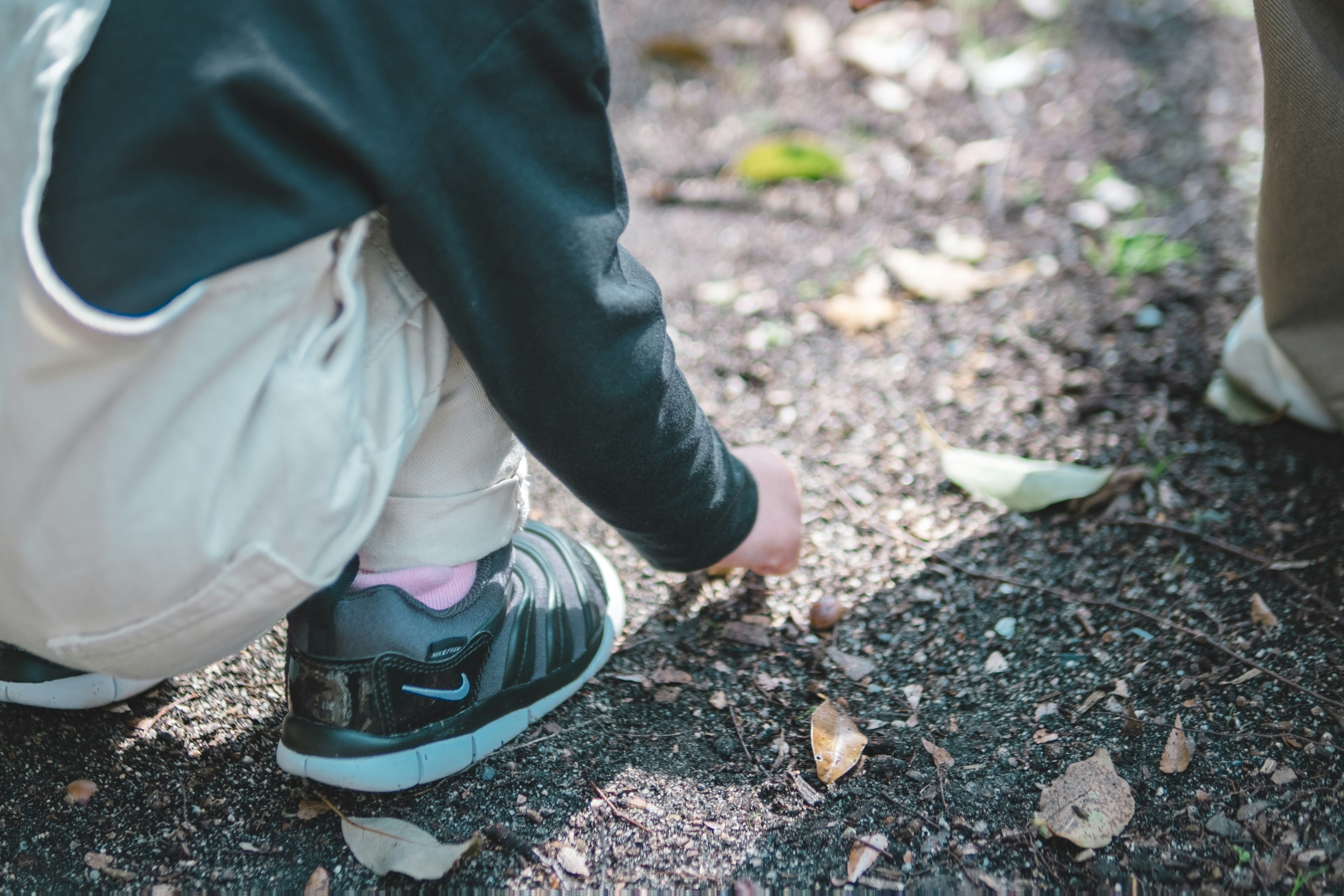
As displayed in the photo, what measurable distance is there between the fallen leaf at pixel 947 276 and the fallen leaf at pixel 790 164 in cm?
28

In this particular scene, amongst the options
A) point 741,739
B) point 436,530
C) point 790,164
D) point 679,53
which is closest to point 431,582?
point 436,530

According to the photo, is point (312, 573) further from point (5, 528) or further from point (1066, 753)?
point (1066, 753)

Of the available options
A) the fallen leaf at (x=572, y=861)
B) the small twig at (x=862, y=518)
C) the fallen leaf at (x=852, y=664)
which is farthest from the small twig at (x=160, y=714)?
the small twig at (x=862, y=518)

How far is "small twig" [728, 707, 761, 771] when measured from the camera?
3.28 ft

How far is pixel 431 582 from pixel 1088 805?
0.61 m

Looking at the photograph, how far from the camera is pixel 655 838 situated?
3.00 feet

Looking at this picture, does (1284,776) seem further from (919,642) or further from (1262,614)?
(919,642)

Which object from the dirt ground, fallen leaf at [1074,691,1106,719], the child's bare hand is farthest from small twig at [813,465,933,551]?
fallen leaf at [1074,691,1106,719]

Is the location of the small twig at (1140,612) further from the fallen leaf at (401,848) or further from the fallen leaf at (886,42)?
the fallen leaf at (886,42)

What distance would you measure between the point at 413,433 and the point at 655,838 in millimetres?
415

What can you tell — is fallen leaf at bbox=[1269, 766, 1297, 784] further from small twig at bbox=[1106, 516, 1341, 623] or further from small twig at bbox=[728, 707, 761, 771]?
small twig at bbox=[728, 707, 761, 771]

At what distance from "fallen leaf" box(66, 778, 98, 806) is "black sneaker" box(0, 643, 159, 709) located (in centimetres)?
8

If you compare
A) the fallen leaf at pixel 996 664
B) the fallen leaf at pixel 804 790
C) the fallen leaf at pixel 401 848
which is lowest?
the fallen leaf at pixel 996 664

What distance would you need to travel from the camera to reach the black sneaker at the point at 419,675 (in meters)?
0.89
